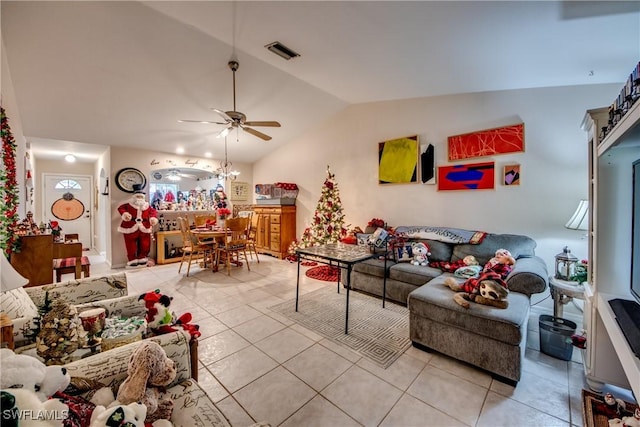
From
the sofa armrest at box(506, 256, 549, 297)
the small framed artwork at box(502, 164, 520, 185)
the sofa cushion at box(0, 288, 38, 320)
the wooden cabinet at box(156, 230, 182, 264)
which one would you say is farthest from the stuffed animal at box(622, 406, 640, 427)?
the wooden cabinet at box(156, 230, 182, 264)

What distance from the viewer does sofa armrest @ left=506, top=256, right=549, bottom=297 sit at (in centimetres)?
224

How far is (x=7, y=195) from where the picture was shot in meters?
2.43

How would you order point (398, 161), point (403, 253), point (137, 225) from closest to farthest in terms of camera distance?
point (403, 253) < point (398, 161) < point (137, 225)

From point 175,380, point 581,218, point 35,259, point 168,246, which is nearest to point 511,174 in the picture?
point 581,218

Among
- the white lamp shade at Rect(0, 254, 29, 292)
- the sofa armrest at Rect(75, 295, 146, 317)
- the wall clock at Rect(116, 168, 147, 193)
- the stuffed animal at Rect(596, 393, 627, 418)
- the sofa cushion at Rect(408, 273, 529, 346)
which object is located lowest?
the stuffed animal at Rect(596, 393, 627, 418)

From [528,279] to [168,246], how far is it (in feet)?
19.9

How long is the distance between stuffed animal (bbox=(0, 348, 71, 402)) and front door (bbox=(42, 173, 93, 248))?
7684 mm

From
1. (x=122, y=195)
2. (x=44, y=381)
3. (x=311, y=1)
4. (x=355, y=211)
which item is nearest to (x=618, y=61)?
(x=311, y=1)

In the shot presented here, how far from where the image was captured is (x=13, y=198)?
8.46 ft

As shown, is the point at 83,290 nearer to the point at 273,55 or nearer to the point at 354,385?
the point at 354,385

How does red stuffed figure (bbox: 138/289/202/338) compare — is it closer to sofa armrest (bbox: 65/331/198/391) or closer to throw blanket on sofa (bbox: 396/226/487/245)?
sofa armrest (bbox: 65/331/198/391)

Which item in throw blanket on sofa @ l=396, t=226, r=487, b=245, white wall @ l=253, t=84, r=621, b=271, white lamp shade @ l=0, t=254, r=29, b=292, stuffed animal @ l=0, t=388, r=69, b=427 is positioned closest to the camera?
stuffed animal @ l=0, t=388, r=69, b=427

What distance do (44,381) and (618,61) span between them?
4.17 m

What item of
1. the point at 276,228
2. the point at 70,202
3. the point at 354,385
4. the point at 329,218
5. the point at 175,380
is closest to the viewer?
the point at 175,380
